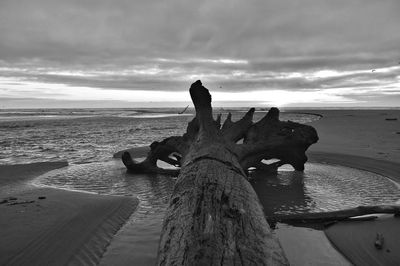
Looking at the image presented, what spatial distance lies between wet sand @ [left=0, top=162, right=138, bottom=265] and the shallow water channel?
228 millimetres

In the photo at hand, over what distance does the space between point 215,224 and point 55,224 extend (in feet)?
8.48

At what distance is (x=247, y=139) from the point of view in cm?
705

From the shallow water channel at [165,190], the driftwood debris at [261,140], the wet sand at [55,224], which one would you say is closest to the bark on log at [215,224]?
the shallow water channel at [165,190]

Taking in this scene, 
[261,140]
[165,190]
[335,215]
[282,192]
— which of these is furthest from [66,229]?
[261,140]

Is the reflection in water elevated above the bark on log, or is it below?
below

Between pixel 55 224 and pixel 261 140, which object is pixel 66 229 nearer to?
pixel 55 224

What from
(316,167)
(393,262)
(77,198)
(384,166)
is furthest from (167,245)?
(384,166)

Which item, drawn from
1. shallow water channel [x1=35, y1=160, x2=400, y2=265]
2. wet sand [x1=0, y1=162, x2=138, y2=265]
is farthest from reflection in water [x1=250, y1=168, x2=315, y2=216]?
wet sand [x1=0, y1=162, x2=138, y2=265]

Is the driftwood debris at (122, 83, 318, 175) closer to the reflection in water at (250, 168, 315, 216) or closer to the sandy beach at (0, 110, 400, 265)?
the reflection in water at (250, 168, 315, 216)

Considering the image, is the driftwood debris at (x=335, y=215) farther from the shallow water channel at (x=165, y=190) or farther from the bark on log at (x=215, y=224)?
the bark on log at (x=215, y=224)

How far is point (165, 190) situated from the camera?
6.09 meters

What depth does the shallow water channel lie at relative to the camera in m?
3.74

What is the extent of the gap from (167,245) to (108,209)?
250 cm

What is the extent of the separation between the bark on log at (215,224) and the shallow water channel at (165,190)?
30.7 inches
